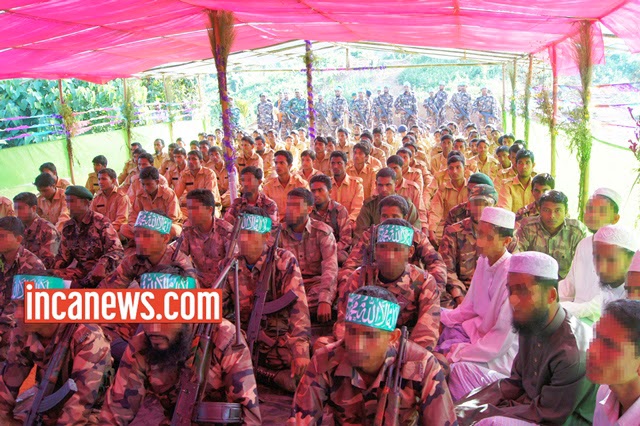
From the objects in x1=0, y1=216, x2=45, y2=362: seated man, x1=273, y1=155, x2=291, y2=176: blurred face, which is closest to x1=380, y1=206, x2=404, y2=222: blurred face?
x1=0, y1=216, x2=45, y2=362: seated man

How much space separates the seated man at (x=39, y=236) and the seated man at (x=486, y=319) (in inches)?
150

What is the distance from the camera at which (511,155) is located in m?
8.27

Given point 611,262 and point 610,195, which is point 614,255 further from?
point 610,195

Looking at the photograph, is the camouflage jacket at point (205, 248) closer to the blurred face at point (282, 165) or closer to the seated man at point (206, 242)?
the seated man at point (206, 242)

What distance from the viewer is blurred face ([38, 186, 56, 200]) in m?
7.15

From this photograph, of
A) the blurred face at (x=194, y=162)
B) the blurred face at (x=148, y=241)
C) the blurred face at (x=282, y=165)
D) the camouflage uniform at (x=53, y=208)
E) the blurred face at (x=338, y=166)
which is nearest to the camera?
the blurred face at (x=148, y=241)

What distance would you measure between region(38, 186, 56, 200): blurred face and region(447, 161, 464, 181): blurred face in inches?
198

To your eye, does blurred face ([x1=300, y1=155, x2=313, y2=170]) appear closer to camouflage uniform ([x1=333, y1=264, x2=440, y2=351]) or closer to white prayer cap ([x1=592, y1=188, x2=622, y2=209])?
white prayer cap ([x1=592, y1=188, x2=622, y2=209])

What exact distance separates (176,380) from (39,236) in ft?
11.2

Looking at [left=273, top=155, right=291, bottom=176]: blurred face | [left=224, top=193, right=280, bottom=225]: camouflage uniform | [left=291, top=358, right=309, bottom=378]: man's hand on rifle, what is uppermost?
[left=273, top=155, right=291, bottom=176]: blurred face

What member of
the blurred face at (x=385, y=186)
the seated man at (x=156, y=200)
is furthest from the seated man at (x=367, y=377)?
the seated man at (x=156, y=200)

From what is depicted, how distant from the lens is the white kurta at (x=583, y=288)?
410cm

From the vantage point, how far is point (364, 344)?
2447 millimetres

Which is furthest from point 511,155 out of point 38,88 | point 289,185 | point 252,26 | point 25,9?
point 38,88
